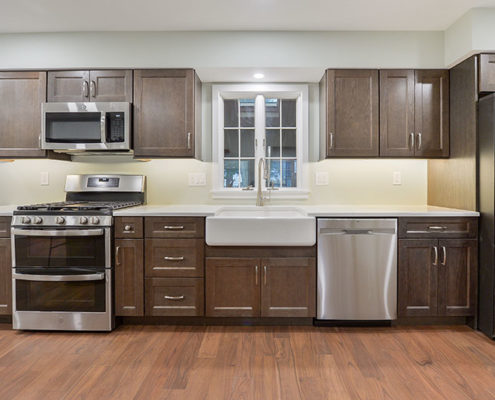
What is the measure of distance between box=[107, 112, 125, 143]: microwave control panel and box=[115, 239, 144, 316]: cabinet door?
0.82 m

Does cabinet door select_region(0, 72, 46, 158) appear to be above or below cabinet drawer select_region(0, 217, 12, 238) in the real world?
above

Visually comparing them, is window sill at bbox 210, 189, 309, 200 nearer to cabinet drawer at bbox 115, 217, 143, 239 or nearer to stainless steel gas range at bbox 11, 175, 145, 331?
cabinet drawer at bbox 115, 217, 143, 239

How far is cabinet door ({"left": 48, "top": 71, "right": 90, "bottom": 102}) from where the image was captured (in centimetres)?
282

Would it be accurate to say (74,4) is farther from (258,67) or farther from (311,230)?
(311,230)

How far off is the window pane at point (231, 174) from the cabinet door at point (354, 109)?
0.92 m

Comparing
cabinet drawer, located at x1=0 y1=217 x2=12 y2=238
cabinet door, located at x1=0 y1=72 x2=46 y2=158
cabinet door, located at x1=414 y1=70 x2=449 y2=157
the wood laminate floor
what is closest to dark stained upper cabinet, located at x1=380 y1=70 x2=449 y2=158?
cabinet door, located at x1=414 y1=70 x2=449 y2=157

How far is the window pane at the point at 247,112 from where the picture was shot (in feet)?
10.7

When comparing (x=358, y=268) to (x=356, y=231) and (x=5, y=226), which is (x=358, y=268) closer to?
(x=356, y=231)

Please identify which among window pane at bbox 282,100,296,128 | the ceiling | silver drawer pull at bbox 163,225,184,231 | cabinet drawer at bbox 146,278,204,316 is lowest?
cabinet drawer at bbox 146,278,204,316

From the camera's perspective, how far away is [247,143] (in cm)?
327

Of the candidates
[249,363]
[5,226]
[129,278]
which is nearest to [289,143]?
[129,278]

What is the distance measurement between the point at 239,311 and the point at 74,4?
2.47 meters

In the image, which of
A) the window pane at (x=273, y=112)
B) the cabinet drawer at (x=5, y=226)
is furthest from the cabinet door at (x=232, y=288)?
the cabinet drawer at (x=5, y=226)

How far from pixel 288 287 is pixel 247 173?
1.18 metres
